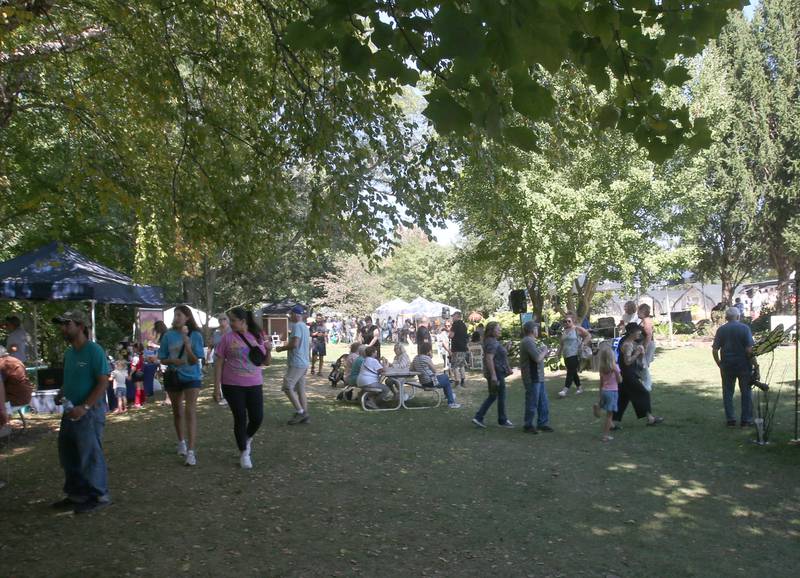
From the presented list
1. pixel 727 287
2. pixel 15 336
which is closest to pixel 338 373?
pixel 15 336

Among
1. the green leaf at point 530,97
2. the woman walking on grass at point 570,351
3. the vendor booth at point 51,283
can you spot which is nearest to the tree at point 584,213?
the woman walking on grass at point 570,351

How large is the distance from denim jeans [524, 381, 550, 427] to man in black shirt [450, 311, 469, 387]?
5.95 metres

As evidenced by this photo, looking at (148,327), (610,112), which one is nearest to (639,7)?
(610,112)

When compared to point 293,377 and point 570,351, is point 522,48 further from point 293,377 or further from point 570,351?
point 570,351

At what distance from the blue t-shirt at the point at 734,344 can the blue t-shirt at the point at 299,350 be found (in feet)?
20.1

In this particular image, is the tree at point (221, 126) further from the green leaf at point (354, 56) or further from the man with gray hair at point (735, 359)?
the man with gray hair at point (735, 359)

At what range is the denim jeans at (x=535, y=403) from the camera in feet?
31.8

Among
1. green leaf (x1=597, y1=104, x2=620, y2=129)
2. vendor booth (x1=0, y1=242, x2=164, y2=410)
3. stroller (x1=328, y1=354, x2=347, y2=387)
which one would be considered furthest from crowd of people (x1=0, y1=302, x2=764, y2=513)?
green leaf (x1=597, y1=104, x2=620, y2=129)

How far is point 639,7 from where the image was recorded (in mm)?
3338

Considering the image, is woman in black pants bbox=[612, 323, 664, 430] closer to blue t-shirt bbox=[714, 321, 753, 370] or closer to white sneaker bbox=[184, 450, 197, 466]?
blue t-shirt bbox=[714, 321, 753, 370]

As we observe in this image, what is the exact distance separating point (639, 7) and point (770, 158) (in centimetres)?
3531

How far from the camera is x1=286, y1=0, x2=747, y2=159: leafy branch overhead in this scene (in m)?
2.79

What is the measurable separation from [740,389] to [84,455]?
27.4 feet

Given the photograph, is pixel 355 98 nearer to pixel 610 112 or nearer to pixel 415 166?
pixel 415 166
